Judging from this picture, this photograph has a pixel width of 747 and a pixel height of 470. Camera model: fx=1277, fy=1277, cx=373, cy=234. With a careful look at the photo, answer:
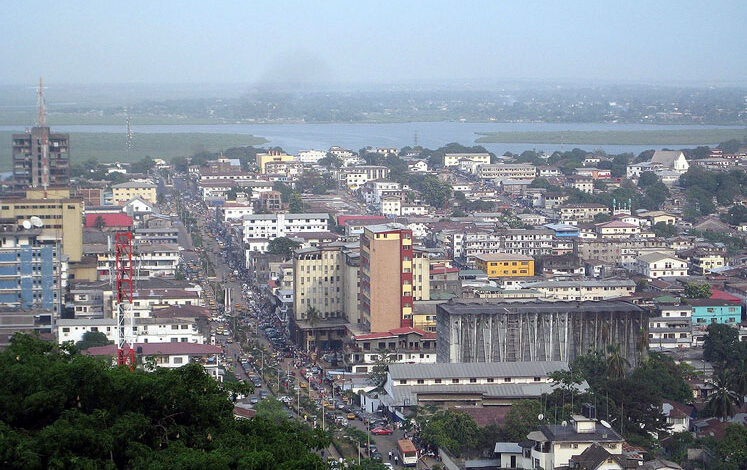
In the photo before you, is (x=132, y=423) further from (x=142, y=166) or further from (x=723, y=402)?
(x=142, y=166)

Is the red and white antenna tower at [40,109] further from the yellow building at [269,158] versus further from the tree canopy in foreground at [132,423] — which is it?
the tree canopy in foreground at [132,423]

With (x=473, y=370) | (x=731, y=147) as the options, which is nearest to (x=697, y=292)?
(x=473, y=370)

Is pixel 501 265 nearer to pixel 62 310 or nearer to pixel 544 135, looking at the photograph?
pixel 62 310

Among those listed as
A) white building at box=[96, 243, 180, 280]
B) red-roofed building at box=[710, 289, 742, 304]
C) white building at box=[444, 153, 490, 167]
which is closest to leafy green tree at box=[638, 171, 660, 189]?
white building at box=[444, 153, 490, 167]

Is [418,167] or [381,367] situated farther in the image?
[418,167]

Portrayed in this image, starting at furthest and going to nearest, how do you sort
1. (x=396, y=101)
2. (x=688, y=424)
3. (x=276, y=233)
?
1. (x=396, y=101)
2. (x=276, y=233)
3. (x=688, y=424)

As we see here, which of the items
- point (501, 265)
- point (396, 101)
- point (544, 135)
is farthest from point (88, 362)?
point (396, 101)
